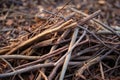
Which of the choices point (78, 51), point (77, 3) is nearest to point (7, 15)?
point (77, 3)

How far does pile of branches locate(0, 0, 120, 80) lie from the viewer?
5.97 feet

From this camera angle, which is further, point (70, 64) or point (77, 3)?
point (77, 3)

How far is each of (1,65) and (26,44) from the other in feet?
0.81

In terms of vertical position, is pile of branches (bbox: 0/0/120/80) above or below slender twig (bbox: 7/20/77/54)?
below

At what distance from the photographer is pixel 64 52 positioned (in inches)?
76.0

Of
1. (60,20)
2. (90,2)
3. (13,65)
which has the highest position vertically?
(60,20)

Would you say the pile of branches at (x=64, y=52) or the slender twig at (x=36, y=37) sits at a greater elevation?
the slender twig at (x=36, y=37)

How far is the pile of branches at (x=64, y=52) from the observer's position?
182 centimetres

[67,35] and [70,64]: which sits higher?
[67,35]

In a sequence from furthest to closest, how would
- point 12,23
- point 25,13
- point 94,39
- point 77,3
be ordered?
point 77,3 < point 25,13 < point 12,23 < point 94,39

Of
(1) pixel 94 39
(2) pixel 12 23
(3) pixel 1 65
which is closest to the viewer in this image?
(3) pixel 1 65

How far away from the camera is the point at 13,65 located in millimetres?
1931

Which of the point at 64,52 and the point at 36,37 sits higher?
the point at 36,37

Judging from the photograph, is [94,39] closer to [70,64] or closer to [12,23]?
[70,64]
